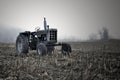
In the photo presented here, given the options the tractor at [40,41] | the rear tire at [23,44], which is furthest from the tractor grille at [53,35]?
the rear tire at [23,44]

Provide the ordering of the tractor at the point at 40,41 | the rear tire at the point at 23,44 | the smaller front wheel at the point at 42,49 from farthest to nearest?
the rear tire at the point at 23,44 < the tractor at the point at 40,41 < the smaller front wheel at the point at 42,49

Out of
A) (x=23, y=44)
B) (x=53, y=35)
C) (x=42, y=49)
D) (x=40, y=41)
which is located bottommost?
(x=42, y=49)

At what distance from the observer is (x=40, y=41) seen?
15102 millimetres

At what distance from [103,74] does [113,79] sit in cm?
58

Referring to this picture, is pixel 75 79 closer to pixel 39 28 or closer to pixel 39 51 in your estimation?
pixel 39 51

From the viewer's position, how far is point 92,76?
5953mm

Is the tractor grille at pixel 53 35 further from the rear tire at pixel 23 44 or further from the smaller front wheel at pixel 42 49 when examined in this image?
the rear tire at pixel 23 44

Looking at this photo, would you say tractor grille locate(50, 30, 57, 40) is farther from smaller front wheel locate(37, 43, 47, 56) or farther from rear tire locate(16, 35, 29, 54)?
rear tire locate(16, 35, 29, 54)

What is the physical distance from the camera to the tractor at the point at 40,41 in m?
14.3

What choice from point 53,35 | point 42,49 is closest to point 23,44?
point 53,35

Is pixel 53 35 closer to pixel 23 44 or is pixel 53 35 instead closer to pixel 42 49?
pixel 42 49

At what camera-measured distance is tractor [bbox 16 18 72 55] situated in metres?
14.3

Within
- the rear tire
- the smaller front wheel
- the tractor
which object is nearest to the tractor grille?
the tractor

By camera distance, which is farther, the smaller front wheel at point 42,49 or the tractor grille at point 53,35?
the tractor grille at point 53,35
